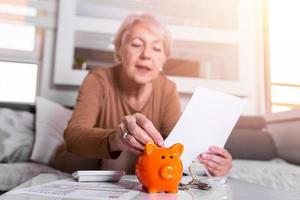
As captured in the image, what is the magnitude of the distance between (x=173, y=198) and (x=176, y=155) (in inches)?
3.3

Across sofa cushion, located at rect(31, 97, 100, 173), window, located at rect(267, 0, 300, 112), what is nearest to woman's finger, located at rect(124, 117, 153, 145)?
sofa cushion, located at rect(31, 97, 100, 173)

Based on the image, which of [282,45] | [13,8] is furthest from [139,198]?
[282,45]

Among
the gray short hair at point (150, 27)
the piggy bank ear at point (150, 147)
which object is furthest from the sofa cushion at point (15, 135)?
the piggy bank ear at point (150, 147)

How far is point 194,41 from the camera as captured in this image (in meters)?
2.20

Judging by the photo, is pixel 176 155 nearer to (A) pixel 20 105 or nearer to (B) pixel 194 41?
(A) pixel 20 105

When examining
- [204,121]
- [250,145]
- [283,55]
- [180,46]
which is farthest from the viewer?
[283,55]

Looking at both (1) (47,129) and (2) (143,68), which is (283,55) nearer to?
(2) (143,68)

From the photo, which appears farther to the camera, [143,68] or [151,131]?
[143,68]

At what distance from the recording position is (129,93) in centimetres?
121

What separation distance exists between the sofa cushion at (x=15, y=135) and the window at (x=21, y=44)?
0.42 m

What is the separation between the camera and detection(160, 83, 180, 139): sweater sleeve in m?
1.18

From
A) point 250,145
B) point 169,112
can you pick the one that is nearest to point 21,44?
point 169,112

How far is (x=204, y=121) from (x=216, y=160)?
0.13 meters

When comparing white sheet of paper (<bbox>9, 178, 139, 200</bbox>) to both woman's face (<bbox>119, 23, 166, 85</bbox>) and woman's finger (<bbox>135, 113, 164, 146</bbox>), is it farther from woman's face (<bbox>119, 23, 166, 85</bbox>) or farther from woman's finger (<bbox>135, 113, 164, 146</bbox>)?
woman's face (<bbox>119, 23, 166, 85</bbox>)
